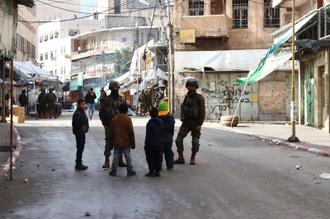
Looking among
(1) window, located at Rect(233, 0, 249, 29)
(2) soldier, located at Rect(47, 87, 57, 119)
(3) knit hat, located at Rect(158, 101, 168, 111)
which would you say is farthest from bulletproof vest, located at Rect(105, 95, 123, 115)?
(1) window, located at Rect(233, 0, 249, 29)

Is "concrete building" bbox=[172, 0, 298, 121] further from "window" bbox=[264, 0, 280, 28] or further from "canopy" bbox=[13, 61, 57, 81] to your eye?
"canopy" bbox=[13, 61, 57, 81]

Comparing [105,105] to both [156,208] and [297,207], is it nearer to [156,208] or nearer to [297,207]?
[156,208]

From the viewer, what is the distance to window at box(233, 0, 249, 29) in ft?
94.4

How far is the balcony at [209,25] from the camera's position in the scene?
2812cm

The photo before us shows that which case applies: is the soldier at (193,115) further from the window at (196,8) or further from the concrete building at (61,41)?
the concrete building at (61,41)

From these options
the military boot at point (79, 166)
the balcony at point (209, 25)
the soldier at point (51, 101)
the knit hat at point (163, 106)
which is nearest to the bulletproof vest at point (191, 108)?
the knit hat at point (163, 106)

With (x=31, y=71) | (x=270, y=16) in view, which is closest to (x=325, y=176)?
(x=270, y=16)

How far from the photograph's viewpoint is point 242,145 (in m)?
14.2

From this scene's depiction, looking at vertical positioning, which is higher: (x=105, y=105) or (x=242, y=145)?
(x=105, y=105)

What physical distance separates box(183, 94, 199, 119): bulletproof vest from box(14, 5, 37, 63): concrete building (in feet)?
101

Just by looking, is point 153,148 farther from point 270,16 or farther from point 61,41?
point 61,41

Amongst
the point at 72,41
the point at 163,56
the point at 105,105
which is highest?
the point at 72,41

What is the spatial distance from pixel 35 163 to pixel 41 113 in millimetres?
19085

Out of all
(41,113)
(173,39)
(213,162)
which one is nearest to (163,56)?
(173,39)
